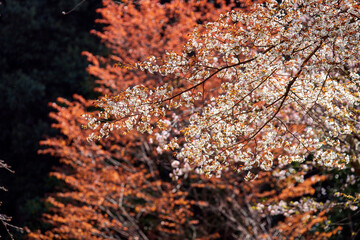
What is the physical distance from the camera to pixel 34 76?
411 inches

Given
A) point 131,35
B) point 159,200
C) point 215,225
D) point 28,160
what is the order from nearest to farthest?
point 159,200, point 215,225, point 131,35, point 28,160

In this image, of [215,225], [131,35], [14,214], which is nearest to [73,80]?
[131,35]

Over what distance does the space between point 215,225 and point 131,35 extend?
4.96 meters

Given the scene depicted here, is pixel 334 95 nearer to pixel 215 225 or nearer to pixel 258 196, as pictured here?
pixel 258 196

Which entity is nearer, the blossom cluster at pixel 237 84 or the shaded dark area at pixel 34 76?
the blossom cluster at pixel 237 84

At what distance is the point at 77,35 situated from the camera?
37.0ft

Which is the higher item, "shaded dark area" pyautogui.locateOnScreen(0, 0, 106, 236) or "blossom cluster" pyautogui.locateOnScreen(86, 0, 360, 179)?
"shaded dark area" pyautogui.locateOnScreen(0, 0, 106, 236)

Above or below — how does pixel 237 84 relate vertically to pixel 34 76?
below

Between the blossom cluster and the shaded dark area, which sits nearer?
the blossom cluster

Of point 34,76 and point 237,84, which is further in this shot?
point 34,76

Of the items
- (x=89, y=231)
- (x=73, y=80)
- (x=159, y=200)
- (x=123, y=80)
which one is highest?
(x=73, y=80)

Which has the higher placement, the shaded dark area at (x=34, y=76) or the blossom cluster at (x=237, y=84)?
the shaded dark area at (x=34, y=76)

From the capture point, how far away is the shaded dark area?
9.61 metres

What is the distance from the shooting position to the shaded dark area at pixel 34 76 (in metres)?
9.61
